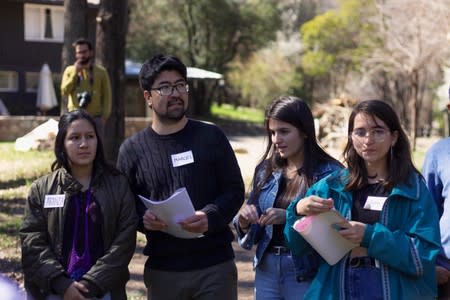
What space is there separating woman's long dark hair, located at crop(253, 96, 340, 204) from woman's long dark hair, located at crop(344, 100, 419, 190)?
413 millimetres

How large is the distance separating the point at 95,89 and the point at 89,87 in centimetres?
9

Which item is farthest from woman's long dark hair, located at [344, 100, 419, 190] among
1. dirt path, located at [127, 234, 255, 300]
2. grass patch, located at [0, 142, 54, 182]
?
grass patch, located at [0, 142, 54, 182]

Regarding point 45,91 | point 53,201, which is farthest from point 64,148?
point 45,91

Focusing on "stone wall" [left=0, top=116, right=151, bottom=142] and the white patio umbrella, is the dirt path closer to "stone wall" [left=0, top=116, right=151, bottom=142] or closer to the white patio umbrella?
"stone wall" [left=0, top=116, right=151, bottom=142]

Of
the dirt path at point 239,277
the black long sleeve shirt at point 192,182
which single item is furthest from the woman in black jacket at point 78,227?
the dirt path at point 239,277

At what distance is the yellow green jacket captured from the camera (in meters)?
9.91

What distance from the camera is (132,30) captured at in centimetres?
3838

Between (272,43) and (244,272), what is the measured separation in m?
37.3

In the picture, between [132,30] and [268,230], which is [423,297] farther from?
[132,30]

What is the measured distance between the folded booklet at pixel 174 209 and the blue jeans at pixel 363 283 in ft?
2.70

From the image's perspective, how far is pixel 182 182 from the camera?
3.66 metres

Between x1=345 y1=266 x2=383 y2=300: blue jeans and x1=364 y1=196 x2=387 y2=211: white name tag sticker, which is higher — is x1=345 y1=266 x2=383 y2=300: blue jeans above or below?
below

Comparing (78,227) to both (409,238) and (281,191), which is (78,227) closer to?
(281,191)

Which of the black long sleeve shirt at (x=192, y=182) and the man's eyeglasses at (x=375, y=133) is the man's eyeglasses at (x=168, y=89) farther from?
the man's eyeglasses at (x=375, y=133)
